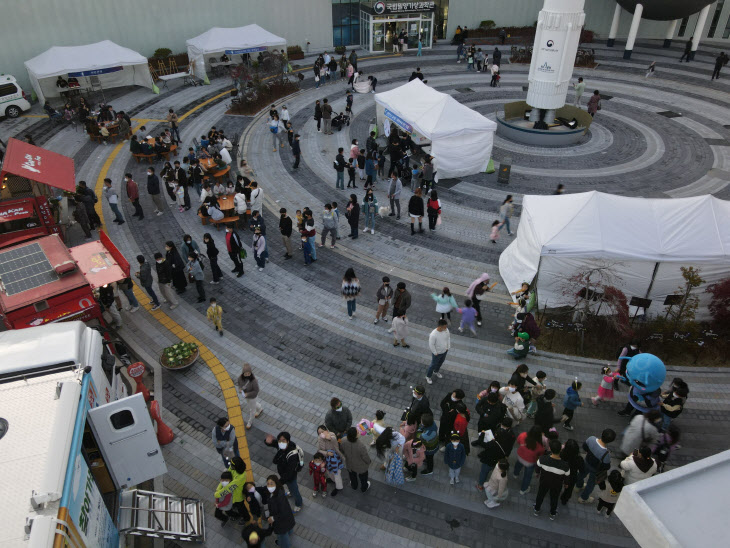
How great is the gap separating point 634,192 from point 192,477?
17.7 metres

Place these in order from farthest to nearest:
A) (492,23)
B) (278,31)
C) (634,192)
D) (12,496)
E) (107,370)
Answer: (492,23) → (278,31) → (634,192) → (107,370) → (12,496)

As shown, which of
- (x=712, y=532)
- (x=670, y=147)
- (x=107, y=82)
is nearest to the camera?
(x=712, y=532)

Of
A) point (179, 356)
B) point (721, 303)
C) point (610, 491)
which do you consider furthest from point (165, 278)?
point (721, 303)

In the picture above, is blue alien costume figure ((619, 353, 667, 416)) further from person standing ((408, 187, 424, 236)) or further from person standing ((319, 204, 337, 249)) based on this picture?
person standing ((319, 204, 337, 249))

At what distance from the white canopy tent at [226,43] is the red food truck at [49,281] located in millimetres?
20562

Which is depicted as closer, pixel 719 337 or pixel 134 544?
pixel 134 544

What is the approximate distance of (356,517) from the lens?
28.6 ft

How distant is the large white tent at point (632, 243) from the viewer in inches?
470

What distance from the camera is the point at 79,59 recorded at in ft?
86.3

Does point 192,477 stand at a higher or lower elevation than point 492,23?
lower

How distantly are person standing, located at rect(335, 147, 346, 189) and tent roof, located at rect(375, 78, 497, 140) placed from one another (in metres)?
3.04

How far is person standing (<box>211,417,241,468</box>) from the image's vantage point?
8672 mm

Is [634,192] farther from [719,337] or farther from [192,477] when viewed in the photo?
[192,477]

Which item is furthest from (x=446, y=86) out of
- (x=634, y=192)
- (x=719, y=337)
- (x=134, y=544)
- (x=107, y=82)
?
(x=134, y=544)
